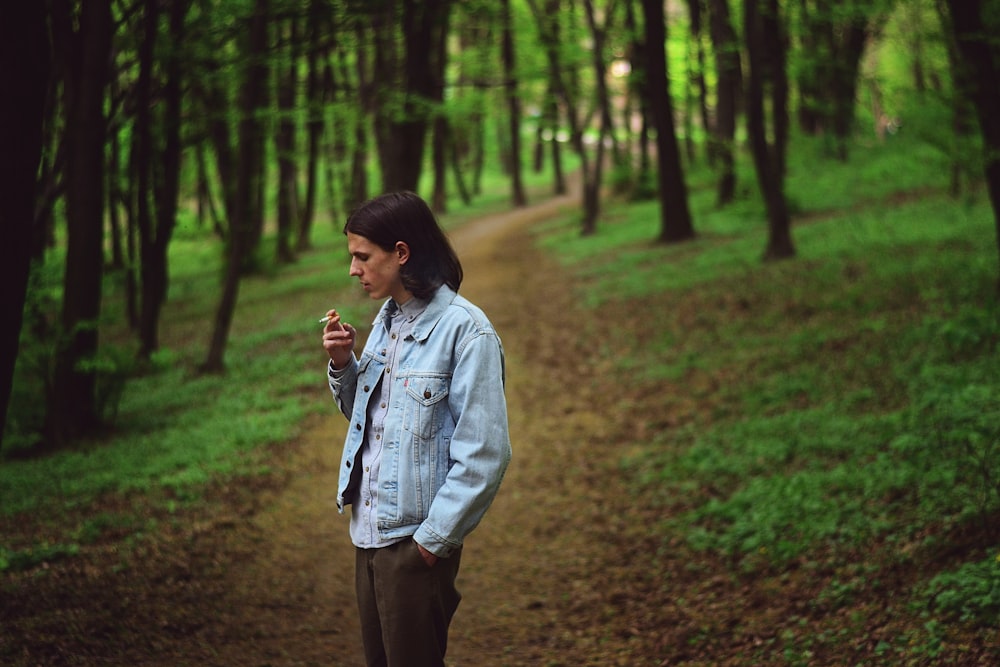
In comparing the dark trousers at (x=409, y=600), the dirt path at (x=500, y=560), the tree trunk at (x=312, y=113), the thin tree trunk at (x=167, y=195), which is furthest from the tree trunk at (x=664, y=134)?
the dark trousers at (x=409, y=600)

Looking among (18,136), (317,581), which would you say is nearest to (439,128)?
(317,581)

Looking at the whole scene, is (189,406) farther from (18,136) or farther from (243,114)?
(18,136)

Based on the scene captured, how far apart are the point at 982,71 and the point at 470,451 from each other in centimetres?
875

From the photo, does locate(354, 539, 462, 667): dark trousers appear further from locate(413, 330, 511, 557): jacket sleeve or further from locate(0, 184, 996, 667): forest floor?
locate(0, 184, 996, 667): forest floor

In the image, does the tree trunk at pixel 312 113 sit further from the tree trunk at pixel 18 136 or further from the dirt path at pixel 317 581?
the tree trunk at pixel 18 136

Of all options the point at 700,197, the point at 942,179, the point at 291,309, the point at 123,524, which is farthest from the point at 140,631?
the point at 700,197

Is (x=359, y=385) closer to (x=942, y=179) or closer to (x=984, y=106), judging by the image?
(x=984, y=106)

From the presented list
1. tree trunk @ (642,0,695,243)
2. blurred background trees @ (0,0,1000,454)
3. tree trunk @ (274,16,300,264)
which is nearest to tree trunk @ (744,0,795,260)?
blurred background trees @ (0,0,1000,454)

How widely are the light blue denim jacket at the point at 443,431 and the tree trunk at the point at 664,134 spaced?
18372mm

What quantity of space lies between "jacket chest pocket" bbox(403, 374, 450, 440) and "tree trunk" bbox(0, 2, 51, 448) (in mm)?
2481

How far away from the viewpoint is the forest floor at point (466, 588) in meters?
5.39

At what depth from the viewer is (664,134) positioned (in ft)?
68.5

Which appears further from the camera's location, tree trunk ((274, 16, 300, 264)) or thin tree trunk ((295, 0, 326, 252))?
tree trunk ((274, 16, 300, 264))

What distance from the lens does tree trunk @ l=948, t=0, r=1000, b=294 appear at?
9492 mm
